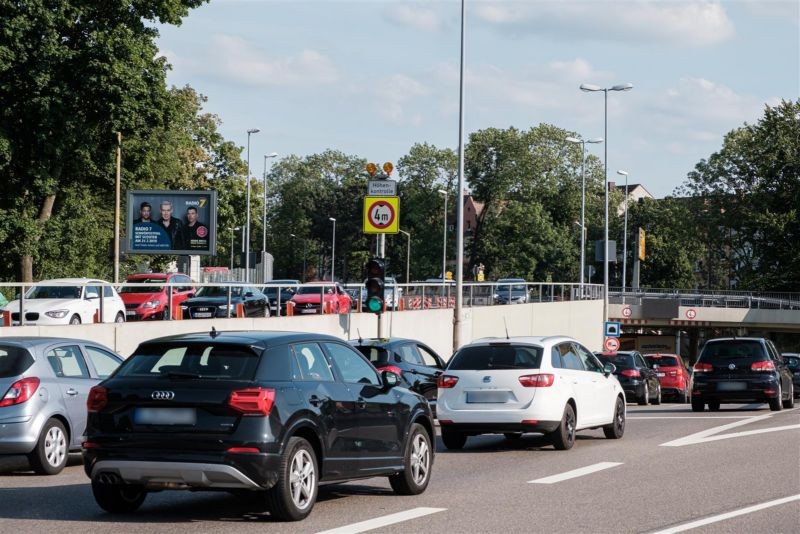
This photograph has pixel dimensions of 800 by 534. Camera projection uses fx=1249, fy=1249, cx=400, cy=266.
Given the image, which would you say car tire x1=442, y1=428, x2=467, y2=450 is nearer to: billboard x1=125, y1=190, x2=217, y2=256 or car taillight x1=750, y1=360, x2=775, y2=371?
car taillight x1=750, y1=360, x2=775, y2=371

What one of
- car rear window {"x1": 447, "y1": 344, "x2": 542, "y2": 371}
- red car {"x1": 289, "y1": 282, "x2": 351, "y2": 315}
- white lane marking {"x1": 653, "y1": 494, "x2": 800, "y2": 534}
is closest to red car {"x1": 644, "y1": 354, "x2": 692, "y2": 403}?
red car {"x1": 289, "y1": 282, "x2": 351, "y2": 315}

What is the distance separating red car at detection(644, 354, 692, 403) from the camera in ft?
121

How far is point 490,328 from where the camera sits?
4262 centimetres

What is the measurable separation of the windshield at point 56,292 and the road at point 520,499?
42.2 ft

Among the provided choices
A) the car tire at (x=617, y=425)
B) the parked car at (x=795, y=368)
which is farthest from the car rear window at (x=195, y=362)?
the parked car at (x=795, y=368)

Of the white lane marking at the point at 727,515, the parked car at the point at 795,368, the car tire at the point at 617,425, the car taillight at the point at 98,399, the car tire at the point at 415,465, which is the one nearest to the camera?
the white lane marking at the point at 727,515

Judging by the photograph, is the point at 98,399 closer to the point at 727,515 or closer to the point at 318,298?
the point at 727,515

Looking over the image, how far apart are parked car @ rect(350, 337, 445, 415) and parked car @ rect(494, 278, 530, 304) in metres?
22.5

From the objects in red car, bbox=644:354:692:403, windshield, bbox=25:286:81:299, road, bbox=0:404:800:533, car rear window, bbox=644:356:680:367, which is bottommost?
red car, bbox=644:354:692:403

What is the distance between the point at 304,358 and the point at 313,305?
855 inches

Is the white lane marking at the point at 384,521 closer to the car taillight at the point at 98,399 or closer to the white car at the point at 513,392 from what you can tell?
the car taillight at the point at 98,399

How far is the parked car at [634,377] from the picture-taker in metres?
31.4

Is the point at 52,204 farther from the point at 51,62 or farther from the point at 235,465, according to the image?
the point at 235,465

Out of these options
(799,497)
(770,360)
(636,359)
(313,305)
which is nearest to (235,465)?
(799,497)
